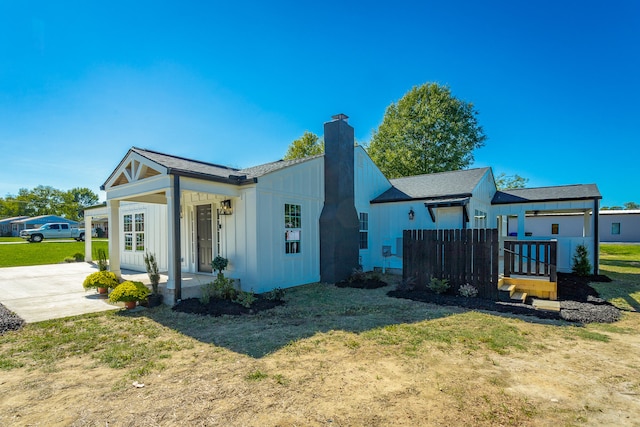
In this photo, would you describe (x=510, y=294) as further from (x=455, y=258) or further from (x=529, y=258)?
(x=455, y=258)

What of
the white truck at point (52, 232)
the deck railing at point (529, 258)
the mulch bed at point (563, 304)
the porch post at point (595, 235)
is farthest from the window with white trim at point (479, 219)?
the white truck at point (52, 232)

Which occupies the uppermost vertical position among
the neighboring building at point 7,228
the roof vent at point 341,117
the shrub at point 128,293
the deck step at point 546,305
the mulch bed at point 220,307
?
the roof vent at point 341,117

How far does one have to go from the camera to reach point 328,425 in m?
2.52

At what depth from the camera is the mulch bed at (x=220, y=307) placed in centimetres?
618

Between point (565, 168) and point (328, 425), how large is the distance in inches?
1358

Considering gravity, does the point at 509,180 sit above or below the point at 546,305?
above

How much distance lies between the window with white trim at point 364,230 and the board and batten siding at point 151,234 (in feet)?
23.8

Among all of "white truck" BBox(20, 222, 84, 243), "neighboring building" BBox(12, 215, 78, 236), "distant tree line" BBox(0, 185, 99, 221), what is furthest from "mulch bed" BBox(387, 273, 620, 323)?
"distant tree line" BBox(0, 185, 99, 221)

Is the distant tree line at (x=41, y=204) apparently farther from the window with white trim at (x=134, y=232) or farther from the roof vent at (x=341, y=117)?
the roof vent at (x=341, y=117)

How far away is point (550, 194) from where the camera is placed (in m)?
12.2

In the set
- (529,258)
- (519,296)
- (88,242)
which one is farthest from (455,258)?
(88,242)

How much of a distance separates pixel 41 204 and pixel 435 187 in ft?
304

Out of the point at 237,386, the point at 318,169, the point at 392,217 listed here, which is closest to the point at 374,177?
the point at 392,217

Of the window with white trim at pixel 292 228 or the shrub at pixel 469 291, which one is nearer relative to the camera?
the shrub at pixel 469 291
